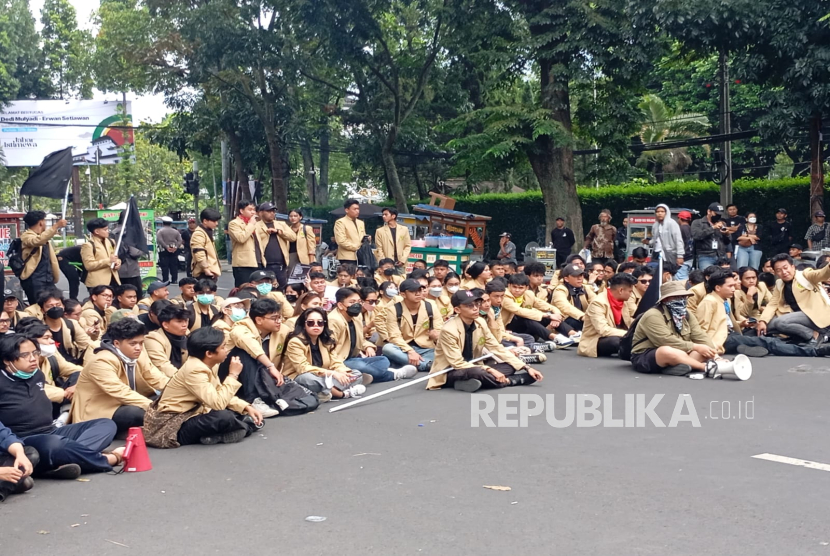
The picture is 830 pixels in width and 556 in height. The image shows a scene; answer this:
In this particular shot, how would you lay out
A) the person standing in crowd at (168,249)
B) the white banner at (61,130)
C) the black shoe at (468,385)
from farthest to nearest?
the white banner at (61,130) < the person standing in crowd at (168,249) < the black shoe at (468,385)

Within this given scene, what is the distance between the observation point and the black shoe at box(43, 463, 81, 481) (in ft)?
22.6

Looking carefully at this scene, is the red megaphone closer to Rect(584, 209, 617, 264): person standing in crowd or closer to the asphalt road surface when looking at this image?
the asphalt road surface

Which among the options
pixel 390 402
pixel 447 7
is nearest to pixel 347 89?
pixel 447 7

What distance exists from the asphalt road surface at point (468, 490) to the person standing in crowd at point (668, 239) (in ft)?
24.8

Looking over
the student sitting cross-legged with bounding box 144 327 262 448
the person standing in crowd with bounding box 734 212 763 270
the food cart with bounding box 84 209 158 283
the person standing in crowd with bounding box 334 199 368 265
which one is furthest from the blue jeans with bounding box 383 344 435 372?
the food cart with bounding box 84 209 158 283

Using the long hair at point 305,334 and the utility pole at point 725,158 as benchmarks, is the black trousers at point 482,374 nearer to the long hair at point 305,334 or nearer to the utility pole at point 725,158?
the long hair at point 305,334

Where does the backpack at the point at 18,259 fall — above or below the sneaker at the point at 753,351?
above

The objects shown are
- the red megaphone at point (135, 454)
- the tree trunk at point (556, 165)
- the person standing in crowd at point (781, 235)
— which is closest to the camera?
the red megaphone at point (135, 454)

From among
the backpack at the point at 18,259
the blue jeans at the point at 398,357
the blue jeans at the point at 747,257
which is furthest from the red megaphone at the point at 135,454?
the blue jeans at the point at 747,257

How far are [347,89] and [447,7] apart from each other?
10291 mm

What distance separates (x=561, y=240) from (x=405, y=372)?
36.6 ft

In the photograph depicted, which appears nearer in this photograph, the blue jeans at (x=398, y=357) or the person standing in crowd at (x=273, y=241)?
the blue jeans at (x=398, y=357)

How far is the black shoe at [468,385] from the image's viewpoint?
9.78 m

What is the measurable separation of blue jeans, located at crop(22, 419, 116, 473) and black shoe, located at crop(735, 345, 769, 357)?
24.6 feet
